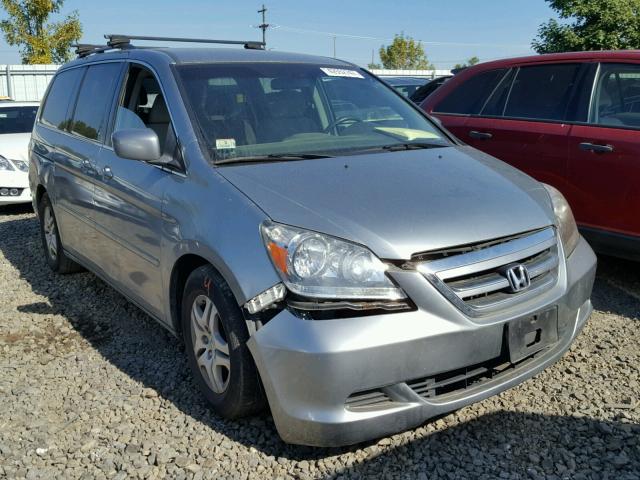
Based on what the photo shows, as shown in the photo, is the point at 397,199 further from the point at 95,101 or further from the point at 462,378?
the point at 95,101

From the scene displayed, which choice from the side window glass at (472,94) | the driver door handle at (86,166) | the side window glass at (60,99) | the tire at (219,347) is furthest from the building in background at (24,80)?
the tire at (219,347)

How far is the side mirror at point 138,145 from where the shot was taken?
322 centimetres

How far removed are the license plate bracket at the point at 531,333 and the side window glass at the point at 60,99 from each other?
12.3 ft

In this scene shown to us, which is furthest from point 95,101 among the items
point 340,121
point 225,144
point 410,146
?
point 410,146

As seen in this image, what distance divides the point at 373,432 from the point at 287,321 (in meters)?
0.55

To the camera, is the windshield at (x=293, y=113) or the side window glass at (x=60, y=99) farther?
the side window glass at (x=60, y=99)

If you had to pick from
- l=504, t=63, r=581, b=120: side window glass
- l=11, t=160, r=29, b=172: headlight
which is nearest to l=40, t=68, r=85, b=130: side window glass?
l=11, t=160, r=29, b=172: headlight

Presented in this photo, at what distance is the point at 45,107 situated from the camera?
18.8 ft

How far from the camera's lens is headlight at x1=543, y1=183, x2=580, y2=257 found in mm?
3094

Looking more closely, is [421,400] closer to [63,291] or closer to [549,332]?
[549,332]

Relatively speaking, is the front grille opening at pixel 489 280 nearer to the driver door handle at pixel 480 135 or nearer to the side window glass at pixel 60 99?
the driver door handle at pixel 480 135

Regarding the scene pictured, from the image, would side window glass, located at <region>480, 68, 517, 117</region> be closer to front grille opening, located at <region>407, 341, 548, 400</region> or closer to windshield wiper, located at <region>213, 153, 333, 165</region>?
windshield wiper, located at <region>213, 153, 333, 165</region>

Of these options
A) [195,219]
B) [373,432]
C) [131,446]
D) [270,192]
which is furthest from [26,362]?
[373,432]

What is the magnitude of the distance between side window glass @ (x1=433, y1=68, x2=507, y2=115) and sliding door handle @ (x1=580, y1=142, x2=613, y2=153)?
1.18m
